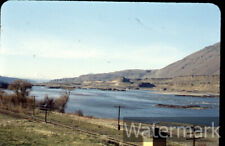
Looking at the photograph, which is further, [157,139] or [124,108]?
[124,108]

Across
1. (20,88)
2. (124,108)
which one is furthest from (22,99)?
(124,108)

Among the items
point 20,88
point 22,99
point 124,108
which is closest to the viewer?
point 22,99

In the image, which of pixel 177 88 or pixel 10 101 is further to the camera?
pixel 177 88

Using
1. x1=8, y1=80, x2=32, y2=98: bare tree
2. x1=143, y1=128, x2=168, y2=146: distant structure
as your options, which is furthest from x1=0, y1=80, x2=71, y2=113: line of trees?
x1=143, y1=128, x2=168, y2=146: distant structure

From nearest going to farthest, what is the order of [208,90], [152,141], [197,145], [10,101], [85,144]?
1. [152,141]
2. [85,144]
3. [197,145]
4. [10,101]
5. [208,90]

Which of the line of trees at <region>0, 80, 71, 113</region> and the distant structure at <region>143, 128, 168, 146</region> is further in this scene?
the line of trees at <region>0, 80, 71, 113</region>

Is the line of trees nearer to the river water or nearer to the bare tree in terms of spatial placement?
the bare tree

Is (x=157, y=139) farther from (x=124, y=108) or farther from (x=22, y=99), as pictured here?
(x=124, y=108)

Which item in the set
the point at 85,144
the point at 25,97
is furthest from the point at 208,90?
the point at 85,144

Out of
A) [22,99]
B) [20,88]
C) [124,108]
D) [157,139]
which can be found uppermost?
[20,88]

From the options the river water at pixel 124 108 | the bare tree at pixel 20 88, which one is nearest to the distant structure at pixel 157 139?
the river water at pixel 124 108
